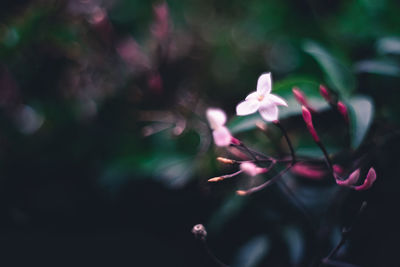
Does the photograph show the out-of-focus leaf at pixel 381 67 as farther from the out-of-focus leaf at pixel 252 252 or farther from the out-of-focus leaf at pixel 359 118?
the out-of-focus leaf at pixel 252 252

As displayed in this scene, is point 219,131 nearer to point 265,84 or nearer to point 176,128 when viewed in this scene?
point 265,84

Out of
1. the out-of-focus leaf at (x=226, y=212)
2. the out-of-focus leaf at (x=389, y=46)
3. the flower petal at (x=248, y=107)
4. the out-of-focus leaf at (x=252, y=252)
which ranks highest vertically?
the flower petal at (x=248, y=107)

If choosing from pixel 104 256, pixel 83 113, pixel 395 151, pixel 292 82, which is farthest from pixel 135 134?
pixel 395 151

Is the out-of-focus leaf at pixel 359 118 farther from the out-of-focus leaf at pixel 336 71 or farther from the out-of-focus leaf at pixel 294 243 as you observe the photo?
the out-of-focus leaf at pixel 294 243

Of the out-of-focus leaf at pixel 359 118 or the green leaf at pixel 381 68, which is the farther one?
the green leaf at pixel 381 68

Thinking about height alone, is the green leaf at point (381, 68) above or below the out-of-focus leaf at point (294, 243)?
above

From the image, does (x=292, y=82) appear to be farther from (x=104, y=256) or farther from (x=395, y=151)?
(x=104, y=256)

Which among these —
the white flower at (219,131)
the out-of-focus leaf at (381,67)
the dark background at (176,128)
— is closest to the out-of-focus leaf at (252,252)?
the dark background at (176,128)
